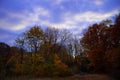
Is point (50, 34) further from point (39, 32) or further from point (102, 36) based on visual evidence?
point (102, 36)

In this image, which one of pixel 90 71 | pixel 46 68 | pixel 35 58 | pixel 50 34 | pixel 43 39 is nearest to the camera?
pixel 46 68

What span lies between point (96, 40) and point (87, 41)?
2.83 metres

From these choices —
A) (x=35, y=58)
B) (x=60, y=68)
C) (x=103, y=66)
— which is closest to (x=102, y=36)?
(x=103, y=66)

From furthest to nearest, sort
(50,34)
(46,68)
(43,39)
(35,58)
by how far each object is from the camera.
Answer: (50,34) → (43,39) → (35,58) → (46,68)

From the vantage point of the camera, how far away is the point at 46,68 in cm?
4666

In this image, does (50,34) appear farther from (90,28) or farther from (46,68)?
(46,68)

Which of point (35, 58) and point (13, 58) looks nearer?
point (35, 58)

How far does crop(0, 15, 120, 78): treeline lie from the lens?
153 ft

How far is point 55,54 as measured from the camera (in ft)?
161

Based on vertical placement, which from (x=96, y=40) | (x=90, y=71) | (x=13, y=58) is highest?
(x=96, y=40)

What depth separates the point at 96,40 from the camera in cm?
5350

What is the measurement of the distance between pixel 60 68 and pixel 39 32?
1381 cm

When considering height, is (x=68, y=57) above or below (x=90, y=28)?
below

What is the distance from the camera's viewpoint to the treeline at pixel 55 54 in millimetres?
46531
